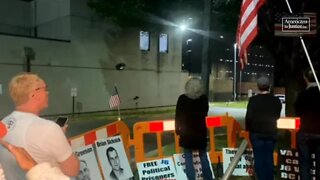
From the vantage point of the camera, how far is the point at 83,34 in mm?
31172

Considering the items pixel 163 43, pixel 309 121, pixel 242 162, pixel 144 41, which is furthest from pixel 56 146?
pixel 163 43

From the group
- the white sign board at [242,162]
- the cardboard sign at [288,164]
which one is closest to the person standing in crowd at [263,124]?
the cardboard sign at [288,164]

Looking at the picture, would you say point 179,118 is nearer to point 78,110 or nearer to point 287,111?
point 287,111

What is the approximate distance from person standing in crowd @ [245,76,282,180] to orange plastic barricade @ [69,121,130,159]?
205cm

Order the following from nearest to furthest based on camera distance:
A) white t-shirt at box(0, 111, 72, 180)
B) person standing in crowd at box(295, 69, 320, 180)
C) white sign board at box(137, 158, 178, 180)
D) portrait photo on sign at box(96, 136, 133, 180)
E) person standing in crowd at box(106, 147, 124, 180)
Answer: white t-shirt at box(0, 111, 72, 180) < person standing in crowd at box(295, 69, 320, 180) < portrait photo on sign at box(96, 136, 133, 180) < person standing in crowd at box(106, 147, 124, 180) < white sign board at box(137, 158, 178, 180)

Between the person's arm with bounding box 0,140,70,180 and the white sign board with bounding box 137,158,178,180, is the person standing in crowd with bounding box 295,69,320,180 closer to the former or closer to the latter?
the white sign board with bounding box 137,158,178,180

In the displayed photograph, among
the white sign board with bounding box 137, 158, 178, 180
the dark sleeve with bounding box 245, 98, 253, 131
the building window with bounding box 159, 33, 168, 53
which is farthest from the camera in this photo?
the building window with bounding box 159, 33, 168, 53

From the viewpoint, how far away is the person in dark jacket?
6.91 meters

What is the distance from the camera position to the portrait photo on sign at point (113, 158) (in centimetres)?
711

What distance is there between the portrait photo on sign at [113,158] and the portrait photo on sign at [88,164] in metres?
0.15

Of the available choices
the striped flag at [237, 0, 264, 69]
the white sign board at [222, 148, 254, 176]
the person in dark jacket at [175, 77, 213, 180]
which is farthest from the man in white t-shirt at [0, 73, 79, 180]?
the white sign board at [222, 148, 254, 176]

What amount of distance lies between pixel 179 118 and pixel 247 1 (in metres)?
2.30

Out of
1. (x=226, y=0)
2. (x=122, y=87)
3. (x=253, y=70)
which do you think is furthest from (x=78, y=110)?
(x=253, y=70)

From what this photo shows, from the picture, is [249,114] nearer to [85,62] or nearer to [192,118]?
[192,118]
